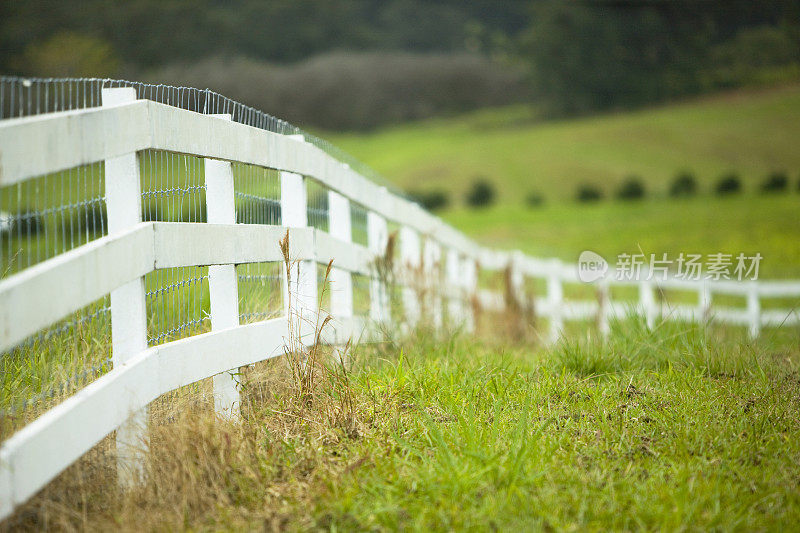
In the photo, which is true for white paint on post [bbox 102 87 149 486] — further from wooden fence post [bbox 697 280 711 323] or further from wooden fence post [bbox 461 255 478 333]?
wooden fence post [bbox 461 255 478 333]

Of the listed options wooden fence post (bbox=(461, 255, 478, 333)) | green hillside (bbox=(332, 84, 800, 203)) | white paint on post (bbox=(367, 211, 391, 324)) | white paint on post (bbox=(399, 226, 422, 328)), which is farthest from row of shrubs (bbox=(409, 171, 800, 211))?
white paint on post (bbox=(367, 211, 391, 324))

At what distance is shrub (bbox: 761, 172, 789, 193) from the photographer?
32.2m

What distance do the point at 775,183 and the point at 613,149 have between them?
13.3m

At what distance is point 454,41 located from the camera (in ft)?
244

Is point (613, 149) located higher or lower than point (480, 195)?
higher

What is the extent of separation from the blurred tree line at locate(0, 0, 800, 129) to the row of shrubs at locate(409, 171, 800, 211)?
2190 centimetres

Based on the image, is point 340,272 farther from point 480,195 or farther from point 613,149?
point 613,149

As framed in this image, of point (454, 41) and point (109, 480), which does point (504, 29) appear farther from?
point (109, 480)

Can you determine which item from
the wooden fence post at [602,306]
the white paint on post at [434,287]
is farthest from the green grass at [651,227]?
the white paint on post at [434,287]

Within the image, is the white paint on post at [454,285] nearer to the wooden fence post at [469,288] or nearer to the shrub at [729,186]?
the wooden fence post at [469,288]

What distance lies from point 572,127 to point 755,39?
14042 millimetres

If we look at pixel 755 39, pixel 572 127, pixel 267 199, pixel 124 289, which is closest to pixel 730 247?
pixel 267 199

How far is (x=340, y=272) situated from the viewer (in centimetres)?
520

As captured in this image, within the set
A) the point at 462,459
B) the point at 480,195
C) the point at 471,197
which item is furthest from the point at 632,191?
the point at 462,459
